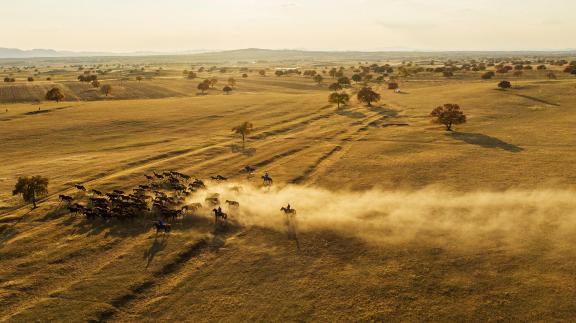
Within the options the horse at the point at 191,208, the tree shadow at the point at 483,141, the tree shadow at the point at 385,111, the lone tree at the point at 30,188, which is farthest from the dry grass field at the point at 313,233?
the tree shadow at the point at 385,111

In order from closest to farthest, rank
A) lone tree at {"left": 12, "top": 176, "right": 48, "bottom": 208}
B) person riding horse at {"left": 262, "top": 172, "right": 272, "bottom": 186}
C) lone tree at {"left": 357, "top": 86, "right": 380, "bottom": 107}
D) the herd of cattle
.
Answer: the herd of cattle → lone tree at {"left": 12, "top": 176, "right": 48, "bottom": 208} → person riding horse at {"left": 262, "top": 172, "right": 272, "bottom": 186} → lone tree at {"left": 357, "top": 86, "right": 380, "bottom": 107}

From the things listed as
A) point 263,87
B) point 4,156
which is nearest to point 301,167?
point 4,156

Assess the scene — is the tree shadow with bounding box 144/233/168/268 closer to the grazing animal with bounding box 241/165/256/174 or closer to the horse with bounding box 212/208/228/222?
the horse with bounding box 212/208/228/222

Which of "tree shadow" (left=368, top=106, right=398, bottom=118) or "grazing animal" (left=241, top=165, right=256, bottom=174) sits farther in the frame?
"tree shadow" (left=368, top=106, right=398, bottom=118)

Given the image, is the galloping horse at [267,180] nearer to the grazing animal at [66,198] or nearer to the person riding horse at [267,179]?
the person riding horse at [267,179]

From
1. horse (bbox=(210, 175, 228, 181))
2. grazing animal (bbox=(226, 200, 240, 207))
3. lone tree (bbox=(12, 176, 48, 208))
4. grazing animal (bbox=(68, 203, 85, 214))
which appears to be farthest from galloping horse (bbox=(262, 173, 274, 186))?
lone tree (bbox=(12, 176, 48, 208))
